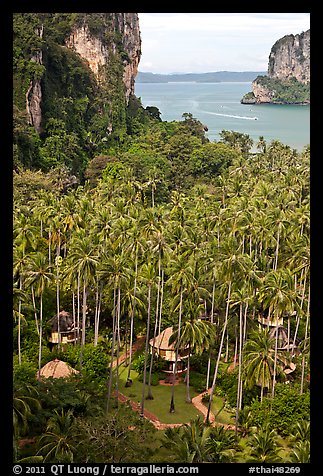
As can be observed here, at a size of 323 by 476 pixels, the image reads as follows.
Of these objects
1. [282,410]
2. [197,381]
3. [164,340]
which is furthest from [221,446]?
[164,340]

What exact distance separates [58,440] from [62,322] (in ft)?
50.0

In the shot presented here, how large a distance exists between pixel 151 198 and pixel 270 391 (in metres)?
37.3

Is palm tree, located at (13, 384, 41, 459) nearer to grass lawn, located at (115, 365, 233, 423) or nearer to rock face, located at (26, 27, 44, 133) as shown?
grass lawn, located at (115, 365, 233, 423)

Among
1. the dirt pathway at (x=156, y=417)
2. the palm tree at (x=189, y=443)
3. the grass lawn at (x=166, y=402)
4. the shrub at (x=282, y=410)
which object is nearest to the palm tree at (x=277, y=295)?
the shrub at (x=282, y=410)

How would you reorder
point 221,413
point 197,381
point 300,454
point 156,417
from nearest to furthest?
point 300,454
point 156,417
point 221,413
point 197,381

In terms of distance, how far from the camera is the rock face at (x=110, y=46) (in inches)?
3516

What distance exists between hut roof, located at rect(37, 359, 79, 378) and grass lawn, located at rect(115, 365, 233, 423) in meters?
3.68

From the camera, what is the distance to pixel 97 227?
37781 mm

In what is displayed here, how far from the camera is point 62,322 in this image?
36844 millimetres

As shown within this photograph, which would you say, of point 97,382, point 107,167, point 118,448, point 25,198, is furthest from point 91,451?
point 107,167

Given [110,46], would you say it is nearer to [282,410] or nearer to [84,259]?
[84,259]

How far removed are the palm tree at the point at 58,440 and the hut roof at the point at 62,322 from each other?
42.3 ft

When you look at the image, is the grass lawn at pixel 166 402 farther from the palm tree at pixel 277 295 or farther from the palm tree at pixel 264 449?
the palm tree at pixel 264 449
